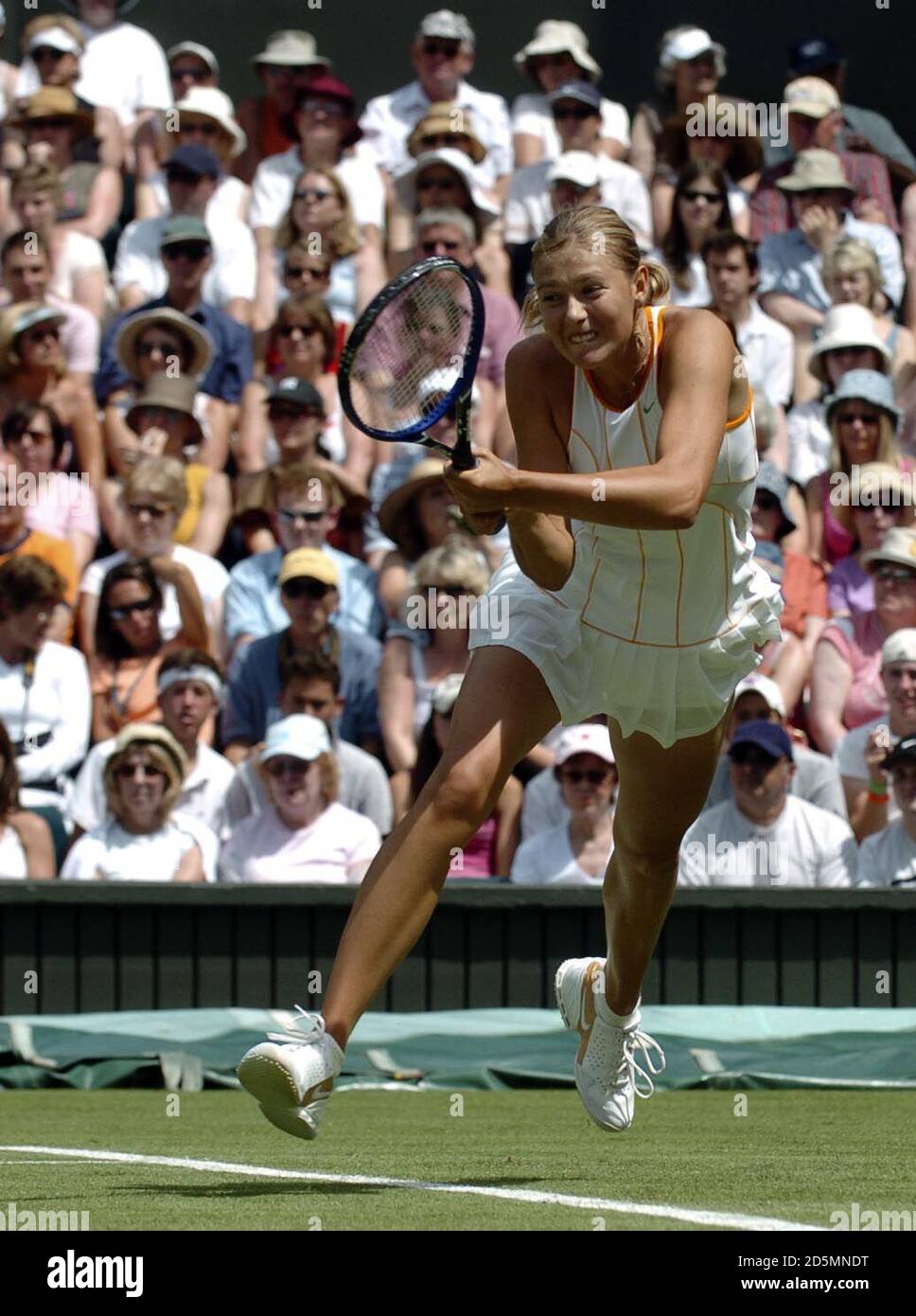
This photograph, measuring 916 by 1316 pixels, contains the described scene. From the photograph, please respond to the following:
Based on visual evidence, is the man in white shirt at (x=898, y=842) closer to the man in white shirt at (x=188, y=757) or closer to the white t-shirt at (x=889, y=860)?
the white t-shirt at (x=889, y=860)

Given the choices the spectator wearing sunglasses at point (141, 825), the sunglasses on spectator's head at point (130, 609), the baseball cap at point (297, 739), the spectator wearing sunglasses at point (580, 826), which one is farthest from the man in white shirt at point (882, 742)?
the sunglasses on spectator's head at point (130, 609)

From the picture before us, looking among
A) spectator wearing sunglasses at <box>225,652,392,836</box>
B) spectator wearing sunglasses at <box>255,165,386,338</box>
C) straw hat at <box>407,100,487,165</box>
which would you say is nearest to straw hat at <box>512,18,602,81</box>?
straw hat at <box>407,100,487,165</box>

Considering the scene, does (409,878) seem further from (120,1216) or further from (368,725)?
(368,725)

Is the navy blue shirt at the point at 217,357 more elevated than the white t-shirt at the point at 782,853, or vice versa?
the navy blue shirt at the point at 217,357

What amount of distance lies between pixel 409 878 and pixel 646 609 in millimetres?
780

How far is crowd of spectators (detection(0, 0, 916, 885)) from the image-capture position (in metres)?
8.88

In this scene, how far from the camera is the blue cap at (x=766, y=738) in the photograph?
867 centimetres

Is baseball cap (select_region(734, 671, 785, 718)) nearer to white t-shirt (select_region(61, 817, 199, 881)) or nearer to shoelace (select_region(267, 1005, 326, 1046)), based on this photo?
white t-shirt (select_region(61, 817, 199, 881))

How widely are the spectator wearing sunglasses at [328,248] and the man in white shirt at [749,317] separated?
1.66m

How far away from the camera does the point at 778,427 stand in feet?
35.1

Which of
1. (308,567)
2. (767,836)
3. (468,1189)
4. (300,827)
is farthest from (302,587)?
Answer: (468,1189)

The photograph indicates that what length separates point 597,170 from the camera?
39.2 ft

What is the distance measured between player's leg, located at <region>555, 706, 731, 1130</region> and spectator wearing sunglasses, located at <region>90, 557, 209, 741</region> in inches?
159
